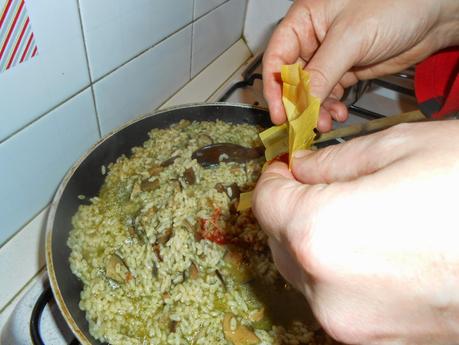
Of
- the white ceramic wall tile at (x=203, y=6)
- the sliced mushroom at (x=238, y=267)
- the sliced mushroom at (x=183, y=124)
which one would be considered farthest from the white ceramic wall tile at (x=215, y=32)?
the sliced mushroom at (x=238, y=267)

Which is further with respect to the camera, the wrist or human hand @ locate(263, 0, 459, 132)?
the wrist

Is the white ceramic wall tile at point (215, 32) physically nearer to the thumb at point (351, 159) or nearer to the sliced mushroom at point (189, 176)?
the sliced mushroom at point (189, 176)

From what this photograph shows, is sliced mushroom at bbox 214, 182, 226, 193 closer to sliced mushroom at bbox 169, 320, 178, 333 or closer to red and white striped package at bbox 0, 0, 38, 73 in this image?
sliced mushroom at bbox 169, 320, 178, 333

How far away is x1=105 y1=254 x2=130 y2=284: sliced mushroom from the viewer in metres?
0.93

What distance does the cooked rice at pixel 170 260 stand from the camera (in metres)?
0.89

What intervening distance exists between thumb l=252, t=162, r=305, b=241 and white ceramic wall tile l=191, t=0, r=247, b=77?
960mm

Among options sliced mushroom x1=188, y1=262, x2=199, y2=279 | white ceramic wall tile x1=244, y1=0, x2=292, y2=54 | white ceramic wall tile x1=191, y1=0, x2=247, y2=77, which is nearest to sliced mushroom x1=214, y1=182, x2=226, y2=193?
sliced mushroom x1=188, y1=262, x2=199, y2=279

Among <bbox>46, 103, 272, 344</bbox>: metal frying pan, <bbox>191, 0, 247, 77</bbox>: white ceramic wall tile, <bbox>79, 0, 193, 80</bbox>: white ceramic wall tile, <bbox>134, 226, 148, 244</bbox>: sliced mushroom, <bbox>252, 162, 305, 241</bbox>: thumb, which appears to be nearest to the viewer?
<bbox>252, 162, 305, 241</bbox>: thumb

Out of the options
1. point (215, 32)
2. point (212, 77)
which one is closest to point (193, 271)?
point (212, 77)

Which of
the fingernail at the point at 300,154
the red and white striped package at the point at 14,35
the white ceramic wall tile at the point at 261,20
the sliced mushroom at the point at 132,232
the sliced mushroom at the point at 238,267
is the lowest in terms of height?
the sliced mushroom at the point at 238,267

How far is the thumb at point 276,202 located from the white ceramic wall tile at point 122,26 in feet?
1.98

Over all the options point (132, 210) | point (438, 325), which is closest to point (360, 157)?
point (438, 325)

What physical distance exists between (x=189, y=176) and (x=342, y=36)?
58 centimetres

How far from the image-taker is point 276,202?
518mm
